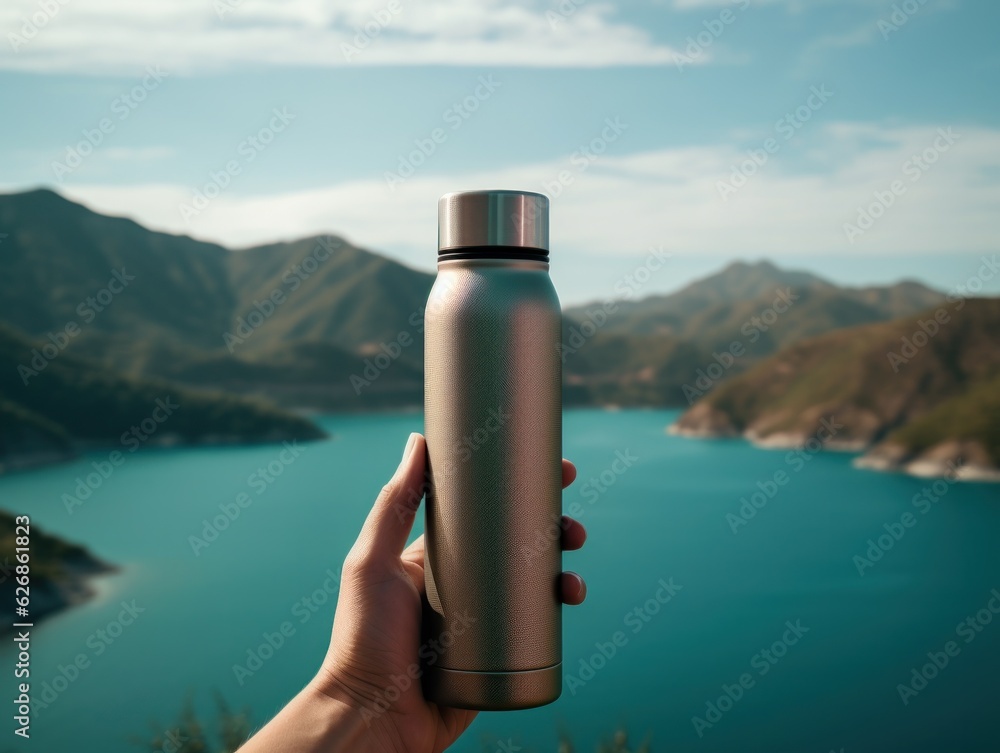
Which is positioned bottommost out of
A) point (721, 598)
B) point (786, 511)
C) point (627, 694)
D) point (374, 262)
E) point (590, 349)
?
point (627, 694)

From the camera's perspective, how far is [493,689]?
57.7 inches

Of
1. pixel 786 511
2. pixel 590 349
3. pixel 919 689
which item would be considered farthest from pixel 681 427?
pixel 919 689

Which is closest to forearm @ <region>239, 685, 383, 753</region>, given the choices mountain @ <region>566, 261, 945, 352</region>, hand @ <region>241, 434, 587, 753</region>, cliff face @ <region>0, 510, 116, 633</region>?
hand @ <region>241, 434, 587, 753</region>

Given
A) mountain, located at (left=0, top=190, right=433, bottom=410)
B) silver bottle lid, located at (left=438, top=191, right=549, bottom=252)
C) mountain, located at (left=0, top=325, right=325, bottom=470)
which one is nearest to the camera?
silver bottle lid, located at (left=438, top=191, right=549, bottom=252)

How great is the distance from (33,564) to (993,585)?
3116 cm

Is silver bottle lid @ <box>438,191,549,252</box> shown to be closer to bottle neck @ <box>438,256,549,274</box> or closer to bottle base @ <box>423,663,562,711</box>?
bottle neck @ <box>438,256,549,274</box>

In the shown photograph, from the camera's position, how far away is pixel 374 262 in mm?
62812

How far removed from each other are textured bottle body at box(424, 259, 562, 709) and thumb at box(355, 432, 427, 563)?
0.18 feet

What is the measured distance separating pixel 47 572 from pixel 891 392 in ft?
115

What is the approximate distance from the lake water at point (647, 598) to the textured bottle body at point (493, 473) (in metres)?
14.6

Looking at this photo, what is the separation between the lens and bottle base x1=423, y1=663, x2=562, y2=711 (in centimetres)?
146

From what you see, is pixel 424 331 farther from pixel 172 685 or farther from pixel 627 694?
pixel 172 685

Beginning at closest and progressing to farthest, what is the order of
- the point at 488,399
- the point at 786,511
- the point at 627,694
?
the point at 488,399 → the point at 627,694 → the point at 786,511

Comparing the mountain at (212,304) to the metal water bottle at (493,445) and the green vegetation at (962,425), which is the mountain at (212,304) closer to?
the green vegetation at (962,425)
